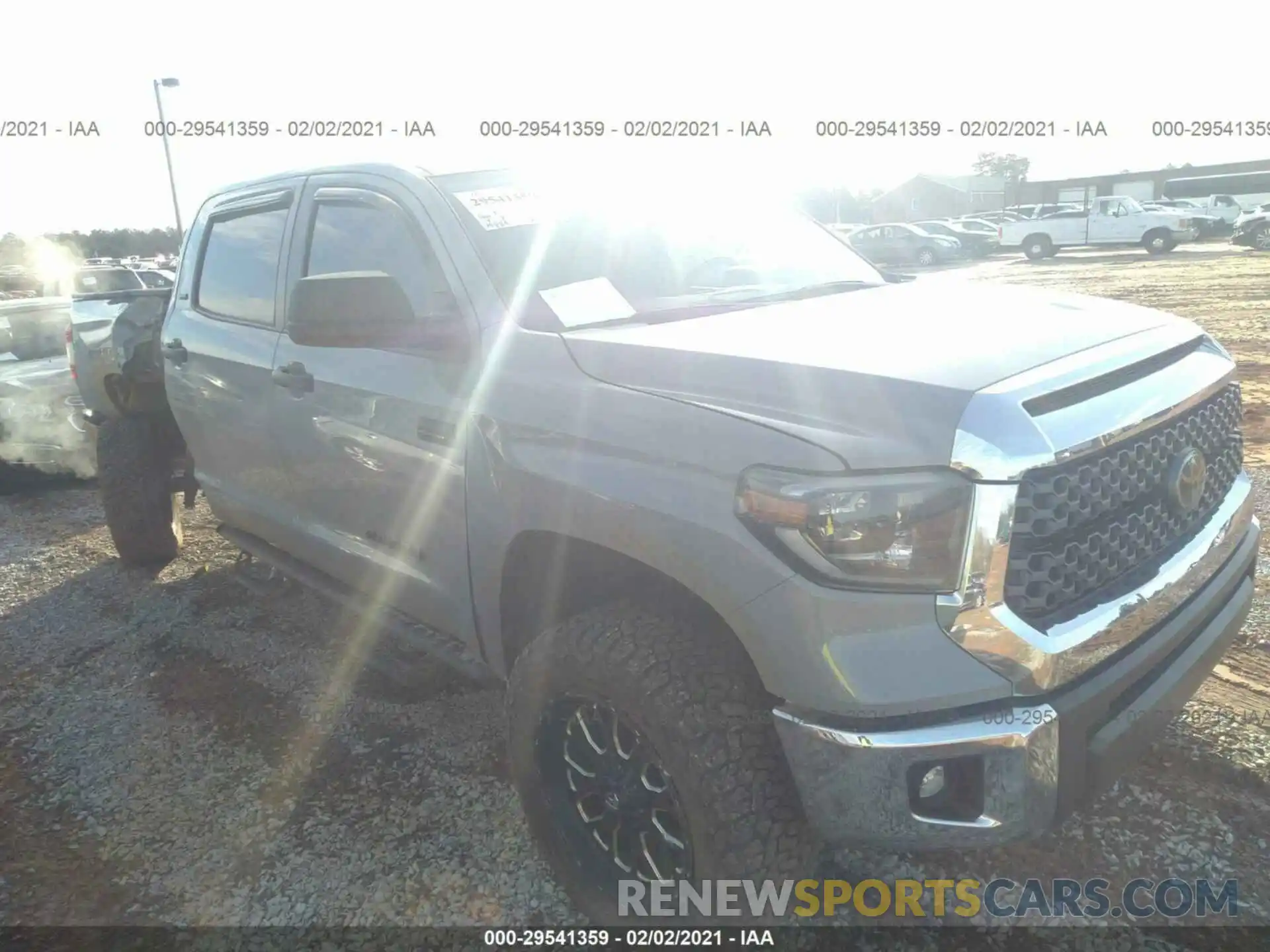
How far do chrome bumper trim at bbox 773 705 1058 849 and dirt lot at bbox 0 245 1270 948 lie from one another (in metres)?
0.70

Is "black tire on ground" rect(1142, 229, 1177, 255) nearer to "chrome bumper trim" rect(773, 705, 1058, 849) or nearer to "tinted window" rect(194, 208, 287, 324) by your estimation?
"tinted window" rect(194, 208, 287, 324)

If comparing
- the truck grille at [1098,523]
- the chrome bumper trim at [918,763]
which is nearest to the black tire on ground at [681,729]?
the chrome bumper trim at [918,763]

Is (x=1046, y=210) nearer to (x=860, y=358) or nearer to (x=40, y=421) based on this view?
(x=40, y=421)

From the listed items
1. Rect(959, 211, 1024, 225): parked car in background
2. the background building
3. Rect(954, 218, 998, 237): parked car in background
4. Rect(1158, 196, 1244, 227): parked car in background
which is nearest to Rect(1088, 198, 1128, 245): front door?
Rect(959, 211, 1024, 225): parked car in background

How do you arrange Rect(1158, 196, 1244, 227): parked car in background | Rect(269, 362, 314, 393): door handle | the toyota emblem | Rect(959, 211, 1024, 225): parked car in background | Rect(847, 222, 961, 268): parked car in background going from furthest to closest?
Rect(959, 211, 1024, 225): parked car in background, Rect(1158, 196, 1244, 227): parked car in background, Rect(847, 222, 961, 268): parked car in background, Rect(269, 362, 314, 393): door handle, the toyota emblem

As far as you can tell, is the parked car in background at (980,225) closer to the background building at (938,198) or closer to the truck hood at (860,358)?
the background building at (938,198)

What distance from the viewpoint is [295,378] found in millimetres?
3141

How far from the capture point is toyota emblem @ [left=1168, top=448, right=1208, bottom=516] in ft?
6.70

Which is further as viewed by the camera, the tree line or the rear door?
the tree line

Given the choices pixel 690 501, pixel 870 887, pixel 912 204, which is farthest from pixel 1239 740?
pixel 912 204

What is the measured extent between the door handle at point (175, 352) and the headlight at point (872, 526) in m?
3.29

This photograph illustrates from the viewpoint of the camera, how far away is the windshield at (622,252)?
259cm

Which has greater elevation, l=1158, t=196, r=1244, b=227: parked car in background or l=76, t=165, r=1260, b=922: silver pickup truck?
l=1158, t=196, r=1244, b=227: parked car in background

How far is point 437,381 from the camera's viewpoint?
2561 millimetres
